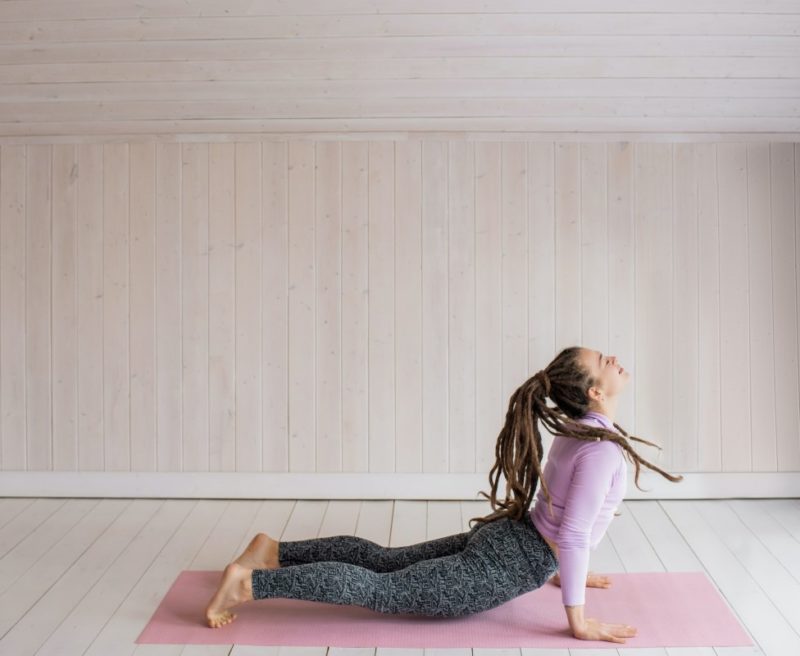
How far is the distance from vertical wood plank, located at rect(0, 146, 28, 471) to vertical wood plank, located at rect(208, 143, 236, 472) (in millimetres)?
848

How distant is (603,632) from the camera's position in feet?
8.25

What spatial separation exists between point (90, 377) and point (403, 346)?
1404 mm

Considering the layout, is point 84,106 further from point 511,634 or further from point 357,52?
point 511,634

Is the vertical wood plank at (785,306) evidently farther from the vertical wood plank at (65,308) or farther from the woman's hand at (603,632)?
the vertical wood plank at (65,308)

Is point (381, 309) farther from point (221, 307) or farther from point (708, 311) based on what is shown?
point (708, 311)

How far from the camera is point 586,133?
12.7ft

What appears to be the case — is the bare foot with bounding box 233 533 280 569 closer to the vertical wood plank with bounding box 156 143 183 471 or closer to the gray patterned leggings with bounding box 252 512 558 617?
the gray patterned leggings with bounding box 252 512 558 617

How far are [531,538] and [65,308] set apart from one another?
244cm

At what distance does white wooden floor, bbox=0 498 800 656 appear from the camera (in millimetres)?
2578

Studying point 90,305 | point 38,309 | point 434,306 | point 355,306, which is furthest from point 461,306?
point 38,309

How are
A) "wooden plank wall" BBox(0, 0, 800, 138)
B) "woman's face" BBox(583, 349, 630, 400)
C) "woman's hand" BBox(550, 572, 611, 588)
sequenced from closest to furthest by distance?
1. "woman's face" BBox(583, 349, 630, 400)
2. "woman's hand" BBox(550, 572, 611, 588)
3. "wooden plank wall" BBox(0, 0, 800, 138)

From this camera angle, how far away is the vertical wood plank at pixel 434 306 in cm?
392

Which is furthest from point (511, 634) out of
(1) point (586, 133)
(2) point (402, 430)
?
(1) point (586, 133)

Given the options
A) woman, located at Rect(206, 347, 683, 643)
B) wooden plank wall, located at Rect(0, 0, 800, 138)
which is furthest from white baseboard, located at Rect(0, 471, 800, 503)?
wooden plank wall, located at Rect(0, 0, 800, 138)
